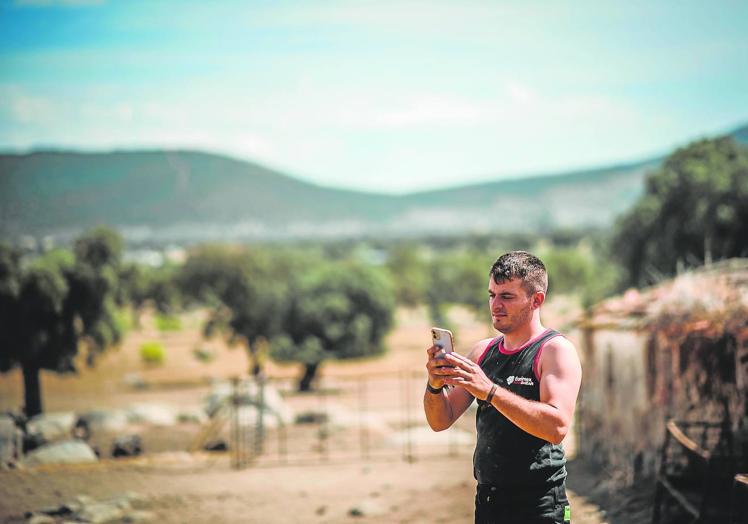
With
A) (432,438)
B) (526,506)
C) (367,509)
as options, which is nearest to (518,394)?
(526,506)

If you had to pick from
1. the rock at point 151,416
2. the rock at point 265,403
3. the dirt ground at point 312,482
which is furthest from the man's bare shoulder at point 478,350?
the rock at point 151,416

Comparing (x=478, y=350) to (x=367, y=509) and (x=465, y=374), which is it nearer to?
(x=465, y=374)

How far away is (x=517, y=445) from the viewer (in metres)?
3.52

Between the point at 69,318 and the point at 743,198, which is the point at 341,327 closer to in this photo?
the point at 69,318

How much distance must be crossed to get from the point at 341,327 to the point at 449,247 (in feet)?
392

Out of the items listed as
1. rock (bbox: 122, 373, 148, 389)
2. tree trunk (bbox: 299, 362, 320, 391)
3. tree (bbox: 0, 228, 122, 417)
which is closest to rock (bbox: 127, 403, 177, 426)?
tree (bbox: 0, 228, 122, 417)

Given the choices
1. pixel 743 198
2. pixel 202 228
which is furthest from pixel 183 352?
pixel 202 228

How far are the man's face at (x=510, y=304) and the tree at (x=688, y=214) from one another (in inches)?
748

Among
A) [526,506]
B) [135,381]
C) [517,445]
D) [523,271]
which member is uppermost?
[523,271]

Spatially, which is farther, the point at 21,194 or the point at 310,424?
the point at 21,194

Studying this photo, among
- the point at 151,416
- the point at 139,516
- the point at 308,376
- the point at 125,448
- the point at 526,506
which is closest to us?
the point at 526,506

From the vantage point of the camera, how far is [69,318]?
66.6 ft

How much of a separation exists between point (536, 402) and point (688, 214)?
73.8 ft

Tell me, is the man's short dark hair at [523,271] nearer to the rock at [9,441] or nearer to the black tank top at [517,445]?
the black tank top at [517,445]
